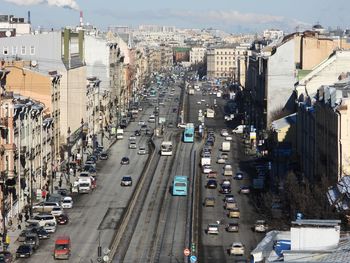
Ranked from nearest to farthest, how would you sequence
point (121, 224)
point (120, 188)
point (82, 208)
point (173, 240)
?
point (173, 240), point (121, 224), point (82, 208), point (120, 188)

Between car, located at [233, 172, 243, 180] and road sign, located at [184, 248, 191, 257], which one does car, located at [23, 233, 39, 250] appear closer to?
road sign, located at [184, 248, 191, 257]

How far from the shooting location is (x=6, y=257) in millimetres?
37406

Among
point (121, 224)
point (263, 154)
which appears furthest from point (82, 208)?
point (263, 154)

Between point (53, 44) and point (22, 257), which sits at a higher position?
point (53, 44)

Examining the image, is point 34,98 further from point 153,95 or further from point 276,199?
point 153,95

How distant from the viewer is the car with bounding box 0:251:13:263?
3666 cm

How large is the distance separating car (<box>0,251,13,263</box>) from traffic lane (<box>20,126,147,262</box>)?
83 centimetres

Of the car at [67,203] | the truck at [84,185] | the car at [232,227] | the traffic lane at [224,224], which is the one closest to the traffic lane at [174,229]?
the traffic lane at [224,224]

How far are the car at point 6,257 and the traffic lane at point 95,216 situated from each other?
2.73ft

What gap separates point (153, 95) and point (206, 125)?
55149mm

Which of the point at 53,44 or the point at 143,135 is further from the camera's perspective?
the point at 143,135

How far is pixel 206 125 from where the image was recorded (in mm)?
A: 100000

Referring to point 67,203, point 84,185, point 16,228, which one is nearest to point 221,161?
point 84,185

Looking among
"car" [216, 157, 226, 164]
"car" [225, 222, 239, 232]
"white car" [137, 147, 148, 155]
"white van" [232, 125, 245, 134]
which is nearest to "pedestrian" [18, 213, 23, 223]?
"car" [225, 222, 239, 232]
